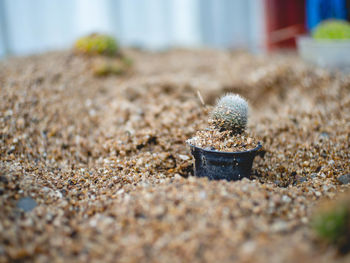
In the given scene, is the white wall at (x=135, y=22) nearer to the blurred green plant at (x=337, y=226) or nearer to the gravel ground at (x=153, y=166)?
the gravel ground at (x=153, y=166)

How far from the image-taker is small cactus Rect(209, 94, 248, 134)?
2.54 metres

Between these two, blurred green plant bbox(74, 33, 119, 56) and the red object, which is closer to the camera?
blurred green plant bbox(74, 33, 119, 56)

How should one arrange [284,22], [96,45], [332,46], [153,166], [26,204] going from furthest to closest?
1. [284,22]
2. [96,45]
3. [332,46]
4. [153,166]
5. [26,204]

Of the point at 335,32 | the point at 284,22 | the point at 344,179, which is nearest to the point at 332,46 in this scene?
the point at 335,32

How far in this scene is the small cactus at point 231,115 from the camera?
2535mm

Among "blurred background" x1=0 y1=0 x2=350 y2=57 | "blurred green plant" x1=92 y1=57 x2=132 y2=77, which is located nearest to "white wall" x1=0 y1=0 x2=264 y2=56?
"blurred background" x1=0 y1=0 x2=350 y2=57

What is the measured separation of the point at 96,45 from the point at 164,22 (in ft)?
12.2

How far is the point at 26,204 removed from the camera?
86.4 inches

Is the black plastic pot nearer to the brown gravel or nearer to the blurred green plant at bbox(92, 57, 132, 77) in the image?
the brown gravel

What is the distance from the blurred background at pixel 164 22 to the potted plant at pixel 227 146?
4625mm

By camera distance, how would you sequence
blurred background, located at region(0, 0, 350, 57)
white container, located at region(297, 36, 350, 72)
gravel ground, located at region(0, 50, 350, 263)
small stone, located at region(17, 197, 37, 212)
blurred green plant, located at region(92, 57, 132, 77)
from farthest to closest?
blurred background, located at region(0, 0, 350, 57)
blurred green plant, located at region(92, 57, 132, 77)
white container, located at region(297, 36, 350, 72)
small stone, located at region(17, 197, 37, 212)
gravel ground, located at region(0, 50, 350, 263)

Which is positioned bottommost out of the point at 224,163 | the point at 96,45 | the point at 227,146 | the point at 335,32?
the point at 224,163

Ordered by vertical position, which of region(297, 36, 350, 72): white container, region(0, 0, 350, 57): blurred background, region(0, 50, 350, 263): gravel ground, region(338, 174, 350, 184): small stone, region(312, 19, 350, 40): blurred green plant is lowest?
region(338, 174, 350, 184): small stone

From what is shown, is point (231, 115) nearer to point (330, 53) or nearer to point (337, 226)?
point (337, 226)
